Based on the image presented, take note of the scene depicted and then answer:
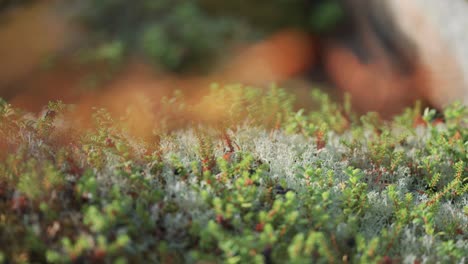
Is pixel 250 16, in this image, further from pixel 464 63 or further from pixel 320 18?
pixel 464 63

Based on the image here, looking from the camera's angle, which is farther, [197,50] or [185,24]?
[185,24]

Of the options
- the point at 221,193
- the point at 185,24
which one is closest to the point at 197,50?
the point at 185,24

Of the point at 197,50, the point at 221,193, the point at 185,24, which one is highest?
the point at 185,24

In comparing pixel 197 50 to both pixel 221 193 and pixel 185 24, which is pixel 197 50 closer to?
pixel 185 24

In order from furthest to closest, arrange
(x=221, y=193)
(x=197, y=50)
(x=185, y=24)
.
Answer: (x=185, y=24) < (x=197, y=50) < (x=221, y=193)

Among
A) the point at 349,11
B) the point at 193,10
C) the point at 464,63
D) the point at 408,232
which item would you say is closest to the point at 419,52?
the point at 464,63

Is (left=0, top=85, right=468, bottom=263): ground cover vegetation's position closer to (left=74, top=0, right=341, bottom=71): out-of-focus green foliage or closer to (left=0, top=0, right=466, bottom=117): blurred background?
(left=0, top=0, right=466, bottom=117): blurred background
